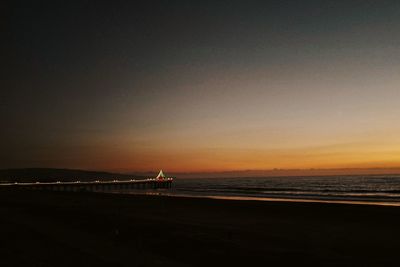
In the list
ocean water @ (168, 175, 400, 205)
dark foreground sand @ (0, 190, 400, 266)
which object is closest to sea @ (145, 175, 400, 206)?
ocean water @ (168, 175, 400, 205)

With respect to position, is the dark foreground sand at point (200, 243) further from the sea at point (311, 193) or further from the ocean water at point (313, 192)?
the ocean water at point (313, 192)

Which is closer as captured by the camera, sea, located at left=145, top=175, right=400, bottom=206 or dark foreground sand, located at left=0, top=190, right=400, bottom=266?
dark foreground sand, located at left=0, top=190, right=400, bottom=266

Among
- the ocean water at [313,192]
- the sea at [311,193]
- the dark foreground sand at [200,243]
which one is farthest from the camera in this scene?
the ocean water at [313,192]

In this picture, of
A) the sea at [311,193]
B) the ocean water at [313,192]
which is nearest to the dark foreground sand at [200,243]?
the sea at [311,193]

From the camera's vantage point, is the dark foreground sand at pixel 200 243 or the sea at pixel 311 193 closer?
the dark foreground sand at pixel 200 243

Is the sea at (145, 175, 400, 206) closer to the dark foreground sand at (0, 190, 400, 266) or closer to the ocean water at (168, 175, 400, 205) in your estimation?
the ocean water at (168, 175, 400, 205)

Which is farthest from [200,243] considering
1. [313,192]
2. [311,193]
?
[313,192]

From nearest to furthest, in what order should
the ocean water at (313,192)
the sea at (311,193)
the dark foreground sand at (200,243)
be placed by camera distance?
1. the dark foreground sand at (200,243)
2. the sea at (311,193)
3. the ocean water at (313,192)

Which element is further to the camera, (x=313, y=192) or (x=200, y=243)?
(x=313, y=192)

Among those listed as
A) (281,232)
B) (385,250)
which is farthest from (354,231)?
(385,250)

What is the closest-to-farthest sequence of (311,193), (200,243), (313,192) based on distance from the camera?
1. (200,243)
2. (311,193)
3. (313,192)

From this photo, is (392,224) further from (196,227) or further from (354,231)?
(196,227)

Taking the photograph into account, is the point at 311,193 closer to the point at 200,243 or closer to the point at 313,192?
the point at 313,192

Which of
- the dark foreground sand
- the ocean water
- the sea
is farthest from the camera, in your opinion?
the ocean water
